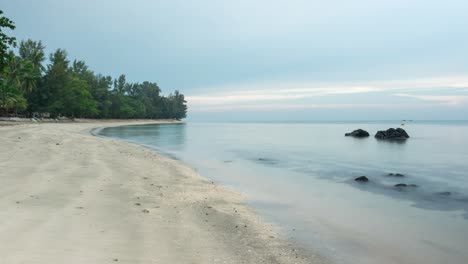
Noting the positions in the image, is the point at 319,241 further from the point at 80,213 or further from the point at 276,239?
the point at 80,213

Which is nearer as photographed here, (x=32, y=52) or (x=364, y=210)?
(x=364, y=210)

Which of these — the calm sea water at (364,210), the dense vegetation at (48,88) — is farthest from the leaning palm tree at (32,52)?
the calm sea water at (364,210)

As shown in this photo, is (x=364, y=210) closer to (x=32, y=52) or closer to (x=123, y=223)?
(x=123, y=223)

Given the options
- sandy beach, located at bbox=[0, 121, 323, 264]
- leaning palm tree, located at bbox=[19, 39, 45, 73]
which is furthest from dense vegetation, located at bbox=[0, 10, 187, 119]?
sandy beach, located at bbox=[0, 121, 323, 264]

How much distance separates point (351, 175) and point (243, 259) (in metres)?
17.2

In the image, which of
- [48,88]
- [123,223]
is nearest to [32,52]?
[48,88]

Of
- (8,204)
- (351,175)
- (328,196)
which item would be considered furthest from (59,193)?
(351,175)

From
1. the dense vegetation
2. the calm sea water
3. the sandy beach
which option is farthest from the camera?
the dense vegetation

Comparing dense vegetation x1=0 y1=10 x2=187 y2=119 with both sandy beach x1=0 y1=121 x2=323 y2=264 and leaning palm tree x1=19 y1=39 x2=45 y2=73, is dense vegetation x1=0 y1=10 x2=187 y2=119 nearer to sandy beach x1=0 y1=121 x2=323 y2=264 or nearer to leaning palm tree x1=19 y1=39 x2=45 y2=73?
leaning palm tree x1=19 y1=39 x2=45 y2=73

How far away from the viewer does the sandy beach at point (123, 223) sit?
5.76 meters

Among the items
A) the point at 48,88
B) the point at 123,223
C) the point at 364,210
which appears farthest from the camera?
the point at 48,88

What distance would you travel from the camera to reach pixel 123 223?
24.6 ft

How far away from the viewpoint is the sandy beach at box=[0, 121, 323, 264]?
18.9 feet

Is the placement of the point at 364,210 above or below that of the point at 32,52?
below
